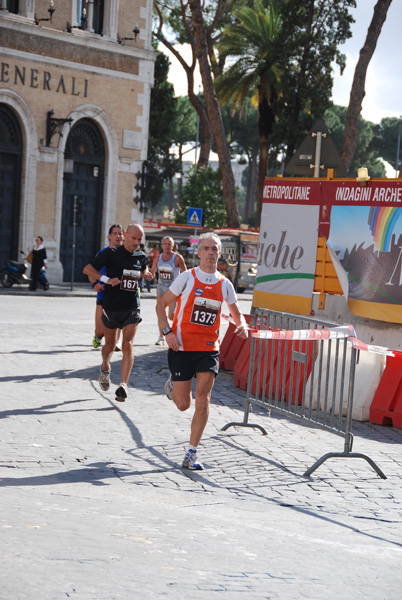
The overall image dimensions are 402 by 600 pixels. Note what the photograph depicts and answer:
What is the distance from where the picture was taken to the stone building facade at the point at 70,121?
3061 centimetres

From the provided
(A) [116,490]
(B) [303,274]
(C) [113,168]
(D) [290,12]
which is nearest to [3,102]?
(C) [113,168]

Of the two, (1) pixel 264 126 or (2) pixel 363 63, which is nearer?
(2) pixel 363 63

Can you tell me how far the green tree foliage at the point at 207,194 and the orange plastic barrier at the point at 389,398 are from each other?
4178 centimetres

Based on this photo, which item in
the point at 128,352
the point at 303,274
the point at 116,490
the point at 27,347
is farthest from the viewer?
the point at 27,347

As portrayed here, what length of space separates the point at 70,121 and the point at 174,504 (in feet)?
85.4

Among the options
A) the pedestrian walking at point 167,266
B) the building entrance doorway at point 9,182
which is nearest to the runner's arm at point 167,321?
the pedestrian walking at point 167,266

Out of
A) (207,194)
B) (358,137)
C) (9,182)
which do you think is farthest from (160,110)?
(358,137)

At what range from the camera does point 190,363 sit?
791 cm

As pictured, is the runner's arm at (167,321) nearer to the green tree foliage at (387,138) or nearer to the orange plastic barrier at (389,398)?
the orange plastic barrier at (389,398)

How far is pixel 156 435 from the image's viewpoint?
8.94 m

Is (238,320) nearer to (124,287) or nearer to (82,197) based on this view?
(124,287)

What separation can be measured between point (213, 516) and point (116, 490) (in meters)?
0.89

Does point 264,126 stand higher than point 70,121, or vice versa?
point 264,126

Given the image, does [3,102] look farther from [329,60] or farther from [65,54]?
[329,60]
